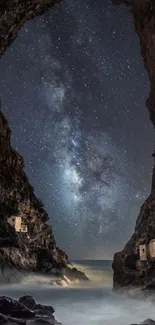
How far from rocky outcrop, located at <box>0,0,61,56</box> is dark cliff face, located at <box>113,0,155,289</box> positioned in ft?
33.8

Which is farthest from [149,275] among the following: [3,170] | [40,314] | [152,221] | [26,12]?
[26,12]

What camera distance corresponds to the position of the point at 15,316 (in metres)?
10.3

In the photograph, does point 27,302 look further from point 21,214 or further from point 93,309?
point 21,214

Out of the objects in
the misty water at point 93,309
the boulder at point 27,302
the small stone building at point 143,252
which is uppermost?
the boulder at point 27,302

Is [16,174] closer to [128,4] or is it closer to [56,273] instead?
[56,273]

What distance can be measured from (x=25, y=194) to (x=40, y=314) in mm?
31272

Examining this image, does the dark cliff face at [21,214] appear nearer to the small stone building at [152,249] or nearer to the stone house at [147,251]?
the stone house at [147,251]

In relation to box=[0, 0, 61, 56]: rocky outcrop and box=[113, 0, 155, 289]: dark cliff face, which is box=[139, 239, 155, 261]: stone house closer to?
box=[113, 0, 155, 289]: dark cliff face

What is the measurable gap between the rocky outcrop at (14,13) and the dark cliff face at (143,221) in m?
10.3

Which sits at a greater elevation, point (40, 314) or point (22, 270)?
point (40, 314)

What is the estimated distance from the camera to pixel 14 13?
2520cm

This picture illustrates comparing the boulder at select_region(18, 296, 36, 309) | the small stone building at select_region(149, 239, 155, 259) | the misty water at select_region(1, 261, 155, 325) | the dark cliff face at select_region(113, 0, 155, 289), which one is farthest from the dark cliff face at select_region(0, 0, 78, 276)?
the boulder at select_region(18, 296, 36, 309)

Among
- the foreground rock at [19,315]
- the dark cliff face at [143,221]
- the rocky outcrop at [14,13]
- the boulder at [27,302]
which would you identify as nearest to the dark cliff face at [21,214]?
the rocky outcrop at [14,13]

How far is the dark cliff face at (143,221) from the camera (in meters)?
27.0
